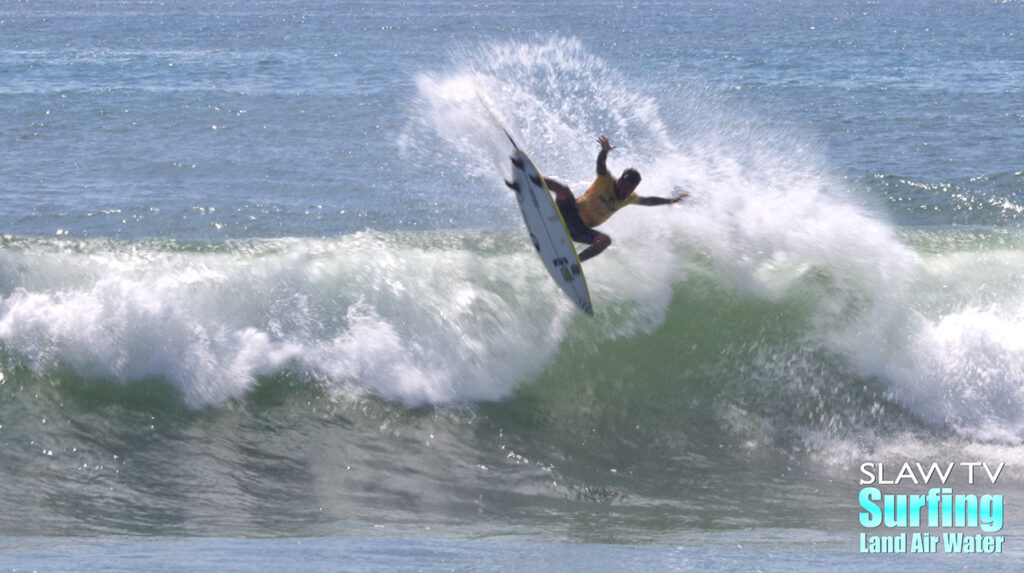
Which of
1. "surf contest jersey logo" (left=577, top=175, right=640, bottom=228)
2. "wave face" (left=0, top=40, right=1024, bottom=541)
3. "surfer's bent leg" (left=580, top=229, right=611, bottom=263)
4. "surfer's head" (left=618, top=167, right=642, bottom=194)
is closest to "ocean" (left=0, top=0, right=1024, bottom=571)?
"wave face" (left=0, top=40, right=1024, bottom=541)

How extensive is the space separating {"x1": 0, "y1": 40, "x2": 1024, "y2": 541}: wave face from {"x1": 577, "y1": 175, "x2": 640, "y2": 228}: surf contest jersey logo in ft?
3.77

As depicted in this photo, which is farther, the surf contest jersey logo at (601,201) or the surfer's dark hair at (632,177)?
the surf contest jersey logo at (601,201)

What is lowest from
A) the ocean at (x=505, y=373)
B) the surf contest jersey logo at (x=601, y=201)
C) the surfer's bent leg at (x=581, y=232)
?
the ocean at (x=505, y=373)

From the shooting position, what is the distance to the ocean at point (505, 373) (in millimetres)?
7352

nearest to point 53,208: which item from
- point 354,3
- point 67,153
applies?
point 67,153

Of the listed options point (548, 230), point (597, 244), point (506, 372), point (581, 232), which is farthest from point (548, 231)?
point (506, 372)

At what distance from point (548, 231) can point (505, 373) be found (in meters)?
1.25

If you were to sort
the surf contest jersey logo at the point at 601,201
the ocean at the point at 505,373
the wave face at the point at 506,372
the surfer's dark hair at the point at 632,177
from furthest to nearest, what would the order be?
the surf contest jersey logo at the point at 601,201 < the surfer's dark hair at the point at 632,177 < the wave face at the point at 506,372 < the ocean at the point at 505,373

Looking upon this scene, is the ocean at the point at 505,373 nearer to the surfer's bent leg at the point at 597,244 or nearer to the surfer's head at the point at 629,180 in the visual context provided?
the surfer's bent leg at the point at 597,244

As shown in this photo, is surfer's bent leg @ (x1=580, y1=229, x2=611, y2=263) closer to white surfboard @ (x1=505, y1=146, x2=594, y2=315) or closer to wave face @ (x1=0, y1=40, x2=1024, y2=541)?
white surfboard @ (x1=505, y1=146, x2=594, y2=315)

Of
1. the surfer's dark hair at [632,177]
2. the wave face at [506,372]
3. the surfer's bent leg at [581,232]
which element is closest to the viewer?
the wave face at [506,372]

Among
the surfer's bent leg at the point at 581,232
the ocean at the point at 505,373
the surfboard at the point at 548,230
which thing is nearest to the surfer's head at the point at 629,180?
the surfer's bent leg at the point at 581,232

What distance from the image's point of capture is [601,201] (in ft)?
30.7

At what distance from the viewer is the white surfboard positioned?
367 inches
